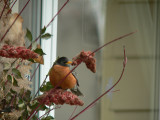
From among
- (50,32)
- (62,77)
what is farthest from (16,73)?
(50,32)

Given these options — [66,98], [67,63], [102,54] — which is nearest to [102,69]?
[102,54]

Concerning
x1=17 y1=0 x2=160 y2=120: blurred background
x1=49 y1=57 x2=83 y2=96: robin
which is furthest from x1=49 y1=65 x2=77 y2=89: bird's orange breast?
x1=17 y1=0 x2=160 y2=120: blurred background

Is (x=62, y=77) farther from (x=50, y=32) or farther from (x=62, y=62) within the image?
(x=50, y=32)

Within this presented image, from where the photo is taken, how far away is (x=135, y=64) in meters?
1.09

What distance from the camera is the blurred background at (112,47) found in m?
1.06

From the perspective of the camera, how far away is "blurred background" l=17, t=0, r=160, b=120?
1057 mm

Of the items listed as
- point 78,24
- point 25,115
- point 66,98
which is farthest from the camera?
point 78,24

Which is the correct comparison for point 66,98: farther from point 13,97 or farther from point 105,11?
point 105,11

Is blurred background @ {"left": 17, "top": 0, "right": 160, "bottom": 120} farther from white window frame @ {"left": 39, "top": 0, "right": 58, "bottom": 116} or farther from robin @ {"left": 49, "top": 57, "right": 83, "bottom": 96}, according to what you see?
robin @ {"left": 49, "top": 57, "right": 83, "bottom": 96}

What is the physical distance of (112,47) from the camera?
3.55 feet

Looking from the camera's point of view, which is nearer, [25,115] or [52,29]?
[25,115]

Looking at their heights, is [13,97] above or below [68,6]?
below

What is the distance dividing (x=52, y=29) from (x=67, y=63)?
65cm

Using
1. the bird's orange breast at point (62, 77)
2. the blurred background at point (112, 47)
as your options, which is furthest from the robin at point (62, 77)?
the blurred background at point (112, 47)
